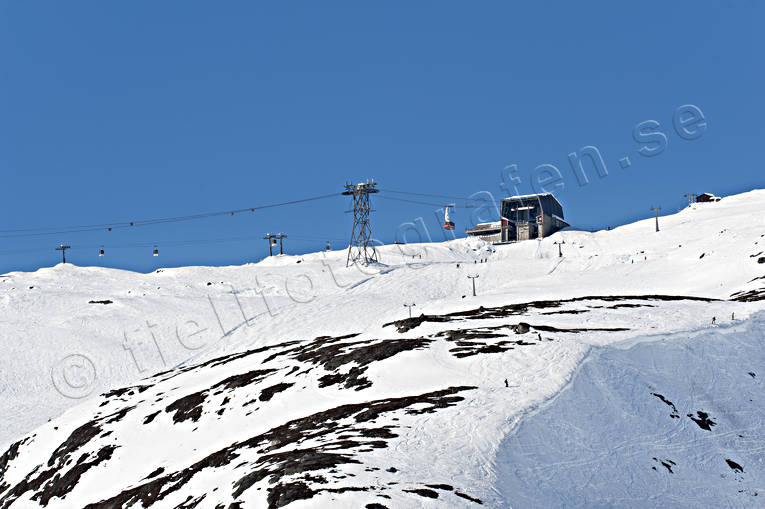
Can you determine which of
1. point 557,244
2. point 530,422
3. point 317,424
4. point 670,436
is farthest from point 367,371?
point 557,244

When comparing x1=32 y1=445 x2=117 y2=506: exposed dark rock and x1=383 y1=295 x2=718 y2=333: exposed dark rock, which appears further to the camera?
x1=383 y1=295 x2=718 y2=333: exposed dark rock

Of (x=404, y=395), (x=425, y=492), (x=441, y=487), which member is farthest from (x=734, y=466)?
(x=425, y=492)

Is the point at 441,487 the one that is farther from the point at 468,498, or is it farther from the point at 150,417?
the point at 150,417

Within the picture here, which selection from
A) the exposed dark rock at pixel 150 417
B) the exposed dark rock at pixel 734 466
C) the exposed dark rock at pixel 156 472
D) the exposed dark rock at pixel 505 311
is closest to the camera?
the exposed dark rock at pixel 734 466

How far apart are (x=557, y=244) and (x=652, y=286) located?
51.5 meters

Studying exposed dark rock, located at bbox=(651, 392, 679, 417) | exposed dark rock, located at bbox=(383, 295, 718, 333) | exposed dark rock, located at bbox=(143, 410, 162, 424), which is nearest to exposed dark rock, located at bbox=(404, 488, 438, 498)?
exposed dark rock, located at bbox=(651, 392, 679, 417)

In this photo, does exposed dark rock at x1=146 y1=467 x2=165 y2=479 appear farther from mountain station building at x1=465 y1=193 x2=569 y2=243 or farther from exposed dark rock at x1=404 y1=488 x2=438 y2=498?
mountain station building at x1=465 y1=193 x2=569 y2=243

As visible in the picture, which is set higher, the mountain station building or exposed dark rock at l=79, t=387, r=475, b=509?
the mountain station building

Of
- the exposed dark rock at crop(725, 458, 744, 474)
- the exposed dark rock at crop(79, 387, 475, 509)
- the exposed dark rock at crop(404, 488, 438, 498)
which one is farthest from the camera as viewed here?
the exposed dark rock at crop(725, 458, 744, 474)

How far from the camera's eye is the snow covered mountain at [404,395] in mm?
27344

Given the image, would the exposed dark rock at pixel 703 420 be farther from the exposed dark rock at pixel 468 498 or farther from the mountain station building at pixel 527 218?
the mountain station building at pixel 527 218

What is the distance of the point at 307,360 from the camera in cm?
6069

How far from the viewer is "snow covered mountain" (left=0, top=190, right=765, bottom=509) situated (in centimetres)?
2734

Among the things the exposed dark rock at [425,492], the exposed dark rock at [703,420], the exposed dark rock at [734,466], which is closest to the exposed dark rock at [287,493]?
the exposed dark rock at [425,492]
